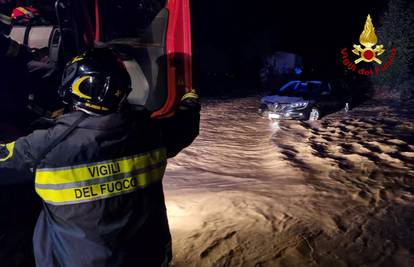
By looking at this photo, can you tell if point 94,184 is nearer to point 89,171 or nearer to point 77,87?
point 89,171

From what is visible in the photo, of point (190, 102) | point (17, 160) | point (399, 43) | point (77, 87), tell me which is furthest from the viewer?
point (399, 43)

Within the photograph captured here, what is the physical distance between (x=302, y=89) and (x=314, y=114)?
114 cm

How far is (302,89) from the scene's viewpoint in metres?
12.4

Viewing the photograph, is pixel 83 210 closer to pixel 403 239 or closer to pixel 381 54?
pixel 403 239

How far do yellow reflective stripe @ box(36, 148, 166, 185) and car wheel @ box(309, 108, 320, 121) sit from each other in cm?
1056

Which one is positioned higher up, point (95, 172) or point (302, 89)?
point (95, 172)

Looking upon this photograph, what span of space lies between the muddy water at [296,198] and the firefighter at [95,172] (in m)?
2.10

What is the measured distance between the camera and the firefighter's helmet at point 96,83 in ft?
6.57

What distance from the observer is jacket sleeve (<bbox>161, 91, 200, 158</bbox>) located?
7.83 feet

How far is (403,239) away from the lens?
430 centimetres

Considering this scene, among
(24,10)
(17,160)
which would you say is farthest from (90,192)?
(24,10)

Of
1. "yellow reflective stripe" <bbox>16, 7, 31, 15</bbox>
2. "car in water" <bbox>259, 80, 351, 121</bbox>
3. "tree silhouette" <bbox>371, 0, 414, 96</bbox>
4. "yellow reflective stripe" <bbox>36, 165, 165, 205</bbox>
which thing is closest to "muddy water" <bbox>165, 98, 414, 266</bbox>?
"car in water" <bbox>259, 80, 351, 121</bbox>

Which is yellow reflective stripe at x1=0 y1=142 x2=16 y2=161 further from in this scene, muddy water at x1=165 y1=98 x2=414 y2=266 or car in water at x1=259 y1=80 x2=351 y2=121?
car in water at x1=259 y1=80 x2=351 y2=121

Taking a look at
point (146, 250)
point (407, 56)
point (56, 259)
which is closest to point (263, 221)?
point (146, 250)
